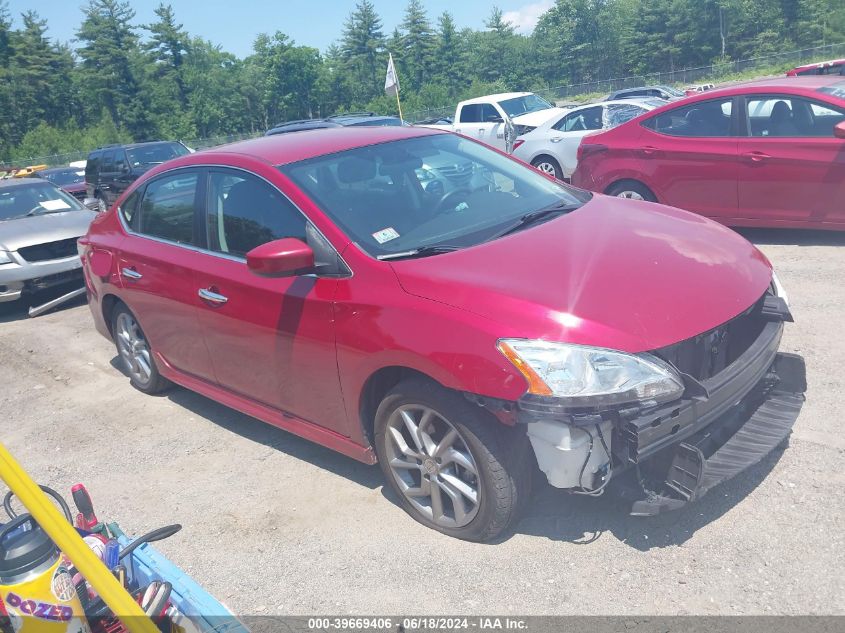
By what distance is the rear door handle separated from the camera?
7.27 m

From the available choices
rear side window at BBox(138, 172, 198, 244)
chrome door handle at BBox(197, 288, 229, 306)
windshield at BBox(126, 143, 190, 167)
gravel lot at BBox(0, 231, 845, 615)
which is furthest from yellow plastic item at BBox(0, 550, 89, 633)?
windshield at BBox(126, 143, 190, 167)

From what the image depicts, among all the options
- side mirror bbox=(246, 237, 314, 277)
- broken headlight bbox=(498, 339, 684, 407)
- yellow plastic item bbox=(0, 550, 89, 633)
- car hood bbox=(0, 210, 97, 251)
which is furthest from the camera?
car hood bbox=(0, 210, 97, 251)

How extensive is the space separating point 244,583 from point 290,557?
0.78ft

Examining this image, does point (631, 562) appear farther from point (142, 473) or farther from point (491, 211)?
point (142, 473)

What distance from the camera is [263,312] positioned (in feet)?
13.2

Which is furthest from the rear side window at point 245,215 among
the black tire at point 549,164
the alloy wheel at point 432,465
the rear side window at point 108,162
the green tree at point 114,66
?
the green tree at point 114,66

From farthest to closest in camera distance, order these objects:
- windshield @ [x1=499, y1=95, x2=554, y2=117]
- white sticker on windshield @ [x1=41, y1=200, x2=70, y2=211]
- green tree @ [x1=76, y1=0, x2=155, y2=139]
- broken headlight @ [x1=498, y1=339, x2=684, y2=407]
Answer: green tree @ [x1=76, y1=0, x2=155, y2=139]
windshield @ [x1=499, y1=95, x2=554, y2=117]
white sticker on windshield @ [x1=41, y1=200, x2=70, y2=211]
broken headlight @ [x1=498, y1=339, x2=684, y2=407]

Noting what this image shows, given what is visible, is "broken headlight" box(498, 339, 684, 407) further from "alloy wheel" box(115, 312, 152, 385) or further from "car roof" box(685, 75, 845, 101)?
"car roof" box(685, 75, 845, 101)

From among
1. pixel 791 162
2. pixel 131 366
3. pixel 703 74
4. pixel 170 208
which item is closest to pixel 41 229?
pixel 131 366

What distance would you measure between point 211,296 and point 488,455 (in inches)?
80.4

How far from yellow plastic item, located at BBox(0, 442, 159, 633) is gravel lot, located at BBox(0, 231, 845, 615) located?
4.77 ft

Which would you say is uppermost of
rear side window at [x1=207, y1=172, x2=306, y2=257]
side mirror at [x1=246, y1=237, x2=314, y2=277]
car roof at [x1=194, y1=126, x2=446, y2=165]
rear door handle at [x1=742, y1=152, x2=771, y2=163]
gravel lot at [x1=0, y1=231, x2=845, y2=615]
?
car roof at [x1=194, y1=126, x2=446, y2=165]

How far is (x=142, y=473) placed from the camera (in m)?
4.58

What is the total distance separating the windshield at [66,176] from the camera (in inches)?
917
